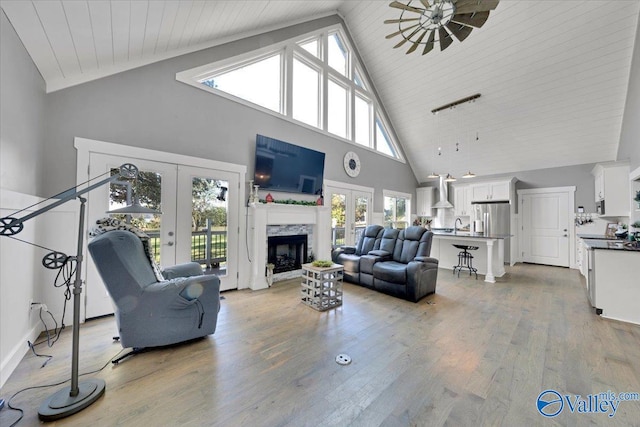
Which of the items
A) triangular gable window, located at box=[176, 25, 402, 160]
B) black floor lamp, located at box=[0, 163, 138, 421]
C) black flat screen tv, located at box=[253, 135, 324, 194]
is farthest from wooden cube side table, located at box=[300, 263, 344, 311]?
triangular gable window, located at box=[176, 25, 402, 160]

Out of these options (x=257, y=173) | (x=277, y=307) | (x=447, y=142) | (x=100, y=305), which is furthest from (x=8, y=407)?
(x=447, y=142)

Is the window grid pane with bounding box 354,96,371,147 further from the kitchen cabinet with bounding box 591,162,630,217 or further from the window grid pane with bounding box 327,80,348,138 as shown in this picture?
the kitchen cabinet with bounding box 591,162,630,217

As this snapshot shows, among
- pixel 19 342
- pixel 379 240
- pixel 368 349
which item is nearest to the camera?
pixel 19 342

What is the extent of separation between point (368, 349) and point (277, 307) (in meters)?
1.48

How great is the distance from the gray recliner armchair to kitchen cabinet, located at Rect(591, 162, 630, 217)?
714cm

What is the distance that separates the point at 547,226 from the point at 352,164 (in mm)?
5686

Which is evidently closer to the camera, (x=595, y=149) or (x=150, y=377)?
(x=150, y=377)

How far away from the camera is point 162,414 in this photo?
5.11ft

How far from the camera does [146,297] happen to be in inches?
Result: 85.6

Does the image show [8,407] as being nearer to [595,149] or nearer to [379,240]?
[379,240]

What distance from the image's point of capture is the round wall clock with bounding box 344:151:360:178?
20.1ft

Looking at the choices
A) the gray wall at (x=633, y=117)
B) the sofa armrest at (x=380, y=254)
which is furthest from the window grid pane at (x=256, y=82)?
the gray wall at (x=633, y=117)

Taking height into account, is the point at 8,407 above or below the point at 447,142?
below

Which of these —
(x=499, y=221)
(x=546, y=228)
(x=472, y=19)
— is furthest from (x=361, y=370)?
(x=546, y=228)
